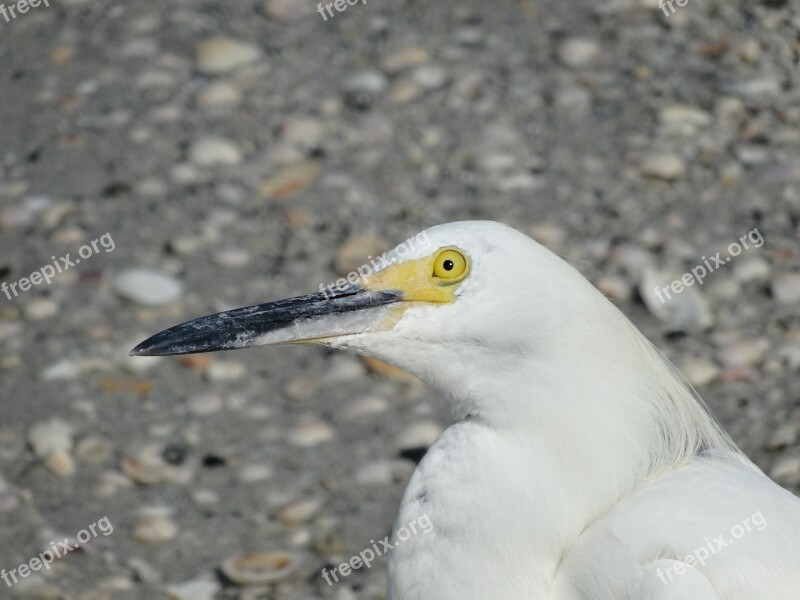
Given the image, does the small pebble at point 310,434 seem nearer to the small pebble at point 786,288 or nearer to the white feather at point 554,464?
the white feather at point 554,464

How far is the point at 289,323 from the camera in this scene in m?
2.49

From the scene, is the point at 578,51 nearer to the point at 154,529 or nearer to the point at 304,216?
the point at 304,216

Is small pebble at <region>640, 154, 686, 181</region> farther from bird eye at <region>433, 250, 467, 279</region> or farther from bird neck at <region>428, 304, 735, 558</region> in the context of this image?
bird eye at <region>433, 250, 467, 279</region>

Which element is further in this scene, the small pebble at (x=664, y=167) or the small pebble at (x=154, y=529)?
the small pebble at (x=664, y=167)

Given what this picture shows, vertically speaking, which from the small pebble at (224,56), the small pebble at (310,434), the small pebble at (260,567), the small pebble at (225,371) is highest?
the small pebble at (224,56)

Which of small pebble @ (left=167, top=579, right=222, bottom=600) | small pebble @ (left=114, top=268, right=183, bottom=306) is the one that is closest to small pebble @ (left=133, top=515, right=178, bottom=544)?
small pebble @ (left=167, top=579, right=222, bottom=600)

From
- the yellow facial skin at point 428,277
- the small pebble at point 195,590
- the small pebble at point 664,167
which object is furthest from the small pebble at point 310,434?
the small pebble at point 664,167

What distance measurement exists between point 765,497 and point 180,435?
6.85 feet

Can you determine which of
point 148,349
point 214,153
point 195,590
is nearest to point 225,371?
point 195,590

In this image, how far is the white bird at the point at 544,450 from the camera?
227cm

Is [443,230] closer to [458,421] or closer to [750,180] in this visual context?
[458,421]

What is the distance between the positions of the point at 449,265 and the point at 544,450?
41 cm

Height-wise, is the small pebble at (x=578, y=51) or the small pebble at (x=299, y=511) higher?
the small pebble at (x=578, y=51)

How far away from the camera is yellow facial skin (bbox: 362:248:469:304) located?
2316 mm
